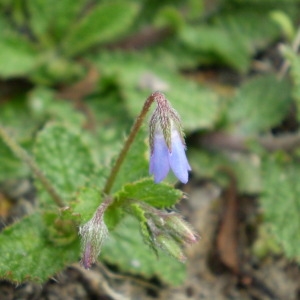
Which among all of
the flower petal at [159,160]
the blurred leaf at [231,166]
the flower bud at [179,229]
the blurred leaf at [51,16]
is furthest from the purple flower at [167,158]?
the blurred leaf at [51,16]

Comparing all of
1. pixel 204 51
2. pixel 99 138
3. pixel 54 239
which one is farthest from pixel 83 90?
pixel 54 239

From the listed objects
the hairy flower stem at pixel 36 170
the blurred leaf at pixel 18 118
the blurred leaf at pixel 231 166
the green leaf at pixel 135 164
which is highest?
the blurred leaf at pixel 231 166

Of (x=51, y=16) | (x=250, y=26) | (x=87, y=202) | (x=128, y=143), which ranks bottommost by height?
(x=87, y=202)

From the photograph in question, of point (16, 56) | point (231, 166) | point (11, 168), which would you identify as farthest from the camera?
point (16, 56)

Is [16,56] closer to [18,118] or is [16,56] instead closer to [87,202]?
[18,118]

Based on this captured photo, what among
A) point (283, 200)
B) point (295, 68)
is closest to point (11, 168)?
point (283, 200)

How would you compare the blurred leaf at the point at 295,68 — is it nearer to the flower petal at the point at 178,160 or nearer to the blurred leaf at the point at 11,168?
the flower petal at the point at 178,160

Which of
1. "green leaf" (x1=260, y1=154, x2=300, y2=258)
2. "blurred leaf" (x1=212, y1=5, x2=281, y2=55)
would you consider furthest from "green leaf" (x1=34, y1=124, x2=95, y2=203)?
"blurred leaf" (x1=212, y1=5, x2=281, y2=55)
